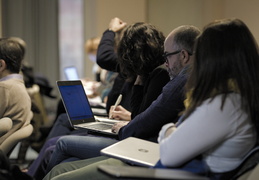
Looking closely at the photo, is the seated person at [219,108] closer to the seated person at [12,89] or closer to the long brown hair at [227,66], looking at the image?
the long brown hair at [227,66]

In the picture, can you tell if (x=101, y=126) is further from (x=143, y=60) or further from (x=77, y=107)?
(x=143, y=60)

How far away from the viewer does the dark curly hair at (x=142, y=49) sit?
A: 3000 millimetres

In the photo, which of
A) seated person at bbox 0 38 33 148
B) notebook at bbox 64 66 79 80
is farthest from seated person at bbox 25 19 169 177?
notebook at bbox 64 66 79 80

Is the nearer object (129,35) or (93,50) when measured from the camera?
(129,35)

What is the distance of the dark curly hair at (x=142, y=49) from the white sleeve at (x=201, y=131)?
1110mm

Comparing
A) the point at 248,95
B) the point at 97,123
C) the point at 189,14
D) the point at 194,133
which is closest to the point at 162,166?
the point at 194,133

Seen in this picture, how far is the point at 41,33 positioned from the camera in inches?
359

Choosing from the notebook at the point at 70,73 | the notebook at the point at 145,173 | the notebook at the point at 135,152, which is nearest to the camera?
the notebook at the point at 145,173

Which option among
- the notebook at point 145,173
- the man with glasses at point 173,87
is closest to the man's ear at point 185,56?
the man with glasses at point 173,87

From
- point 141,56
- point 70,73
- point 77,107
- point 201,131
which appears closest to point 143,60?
point 141,56

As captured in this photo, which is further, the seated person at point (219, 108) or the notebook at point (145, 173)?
the seated person at point (219, 108)

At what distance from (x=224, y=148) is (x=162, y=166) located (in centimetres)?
25

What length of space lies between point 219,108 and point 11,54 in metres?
2.05

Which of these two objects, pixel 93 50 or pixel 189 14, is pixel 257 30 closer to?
pixel 189 14
